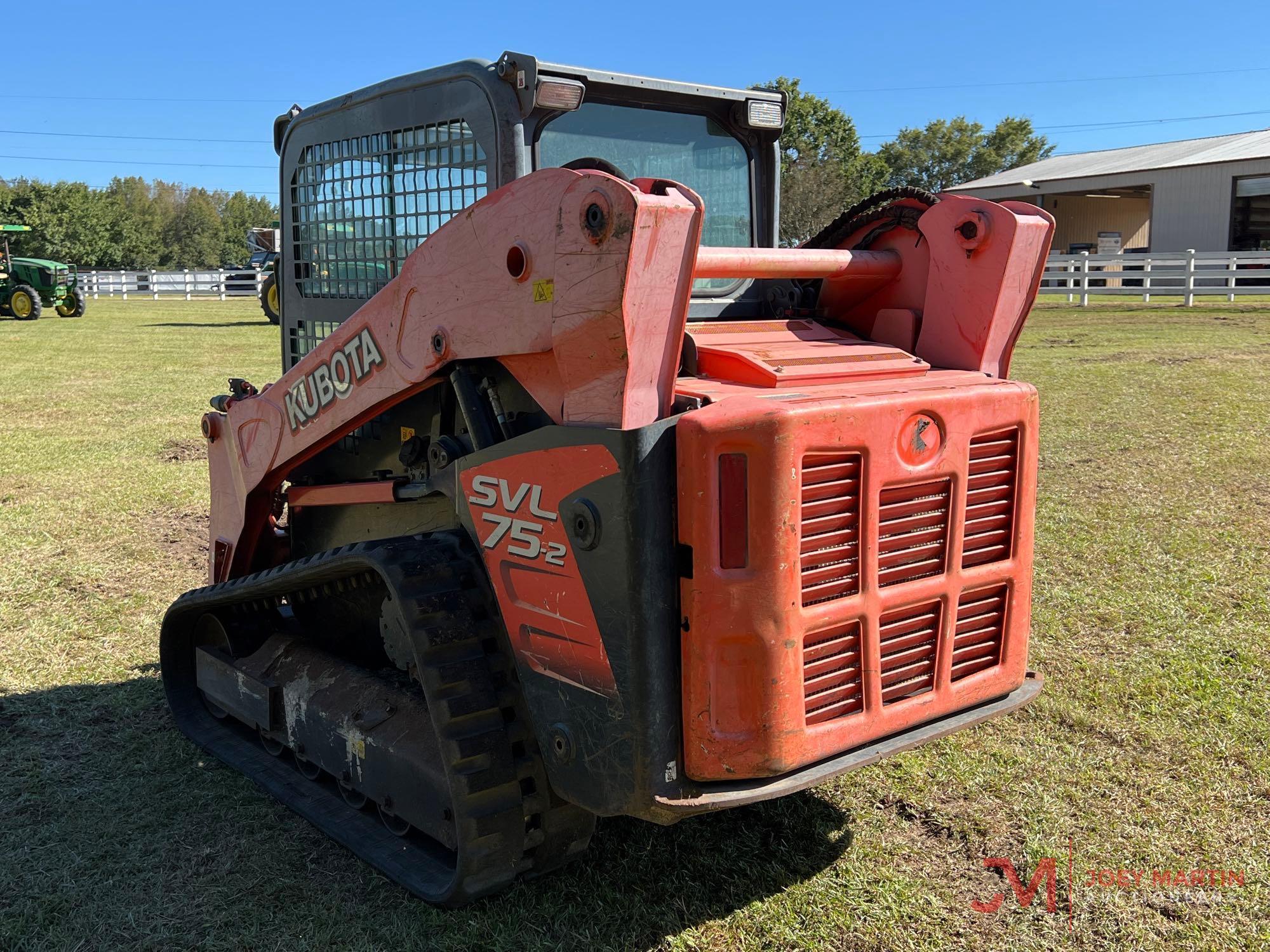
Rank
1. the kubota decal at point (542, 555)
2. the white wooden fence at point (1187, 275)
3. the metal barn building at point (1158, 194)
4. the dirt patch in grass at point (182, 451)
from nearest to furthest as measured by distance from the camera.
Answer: the kubota decal at point (542, 555), the dirt patch in grass at point (182, 451), the white wooden fence at point (1187, 275), the metal barn building at point (1158, 194)

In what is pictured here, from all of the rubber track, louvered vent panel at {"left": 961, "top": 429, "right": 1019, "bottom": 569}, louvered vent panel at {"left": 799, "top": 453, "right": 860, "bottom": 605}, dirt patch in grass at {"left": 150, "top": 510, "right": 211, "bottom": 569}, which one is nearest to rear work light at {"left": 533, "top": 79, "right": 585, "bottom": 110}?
the rubber track

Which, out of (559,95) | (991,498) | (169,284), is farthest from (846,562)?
(169,284)

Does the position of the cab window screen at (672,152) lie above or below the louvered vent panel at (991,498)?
above

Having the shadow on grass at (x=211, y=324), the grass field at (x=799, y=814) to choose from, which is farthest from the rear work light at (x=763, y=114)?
the shadow on grass at (x=211, y=324)

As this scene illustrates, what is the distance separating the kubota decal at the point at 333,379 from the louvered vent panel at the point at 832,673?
1534 mm

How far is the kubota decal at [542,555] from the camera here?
9.00ft

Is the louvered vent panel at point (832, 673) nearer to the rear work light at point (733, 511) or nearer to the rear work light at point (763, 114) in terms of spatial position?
the rear work light at point (733, 511)

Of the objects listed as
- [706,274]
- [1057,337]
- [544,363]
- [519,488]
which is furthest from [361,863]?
[1057,337]

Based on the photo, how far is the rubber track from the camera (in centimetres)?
298

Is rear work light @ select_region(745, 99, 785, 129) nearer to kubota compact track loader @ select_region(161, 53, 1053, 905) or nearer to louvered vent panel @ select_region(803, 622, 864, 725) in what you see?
kubota compact track loader @ select_region(161, 53, 1053, 905)

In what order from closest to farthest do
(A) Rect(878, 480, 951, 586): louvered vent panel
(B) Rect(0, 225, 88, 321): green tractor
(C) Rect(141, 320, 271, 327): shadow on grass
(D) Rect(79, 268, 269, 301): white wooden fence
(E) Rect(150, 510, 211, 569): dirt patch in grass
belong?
1. (A) Rect(878, 480, 951, 586): louvered vent panel
2. (E) Rect(150, 510, 211, 569): dirt patch in grass
3. (C) Rect(141, 320, 271, 327): shadow on grass
4. (B) Rect(0, 225, 88, 321): green tractor
5. (D) Rect(79, 268, 269, 301): white wooden fence

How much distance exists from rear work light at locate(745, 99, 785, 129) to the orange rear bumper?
4.67 feet

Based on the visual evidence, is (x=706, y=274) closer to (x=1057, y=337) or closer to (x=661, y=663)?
(x=661, y=663)

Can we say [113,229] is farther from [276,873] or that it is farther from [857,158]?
[276,873]
